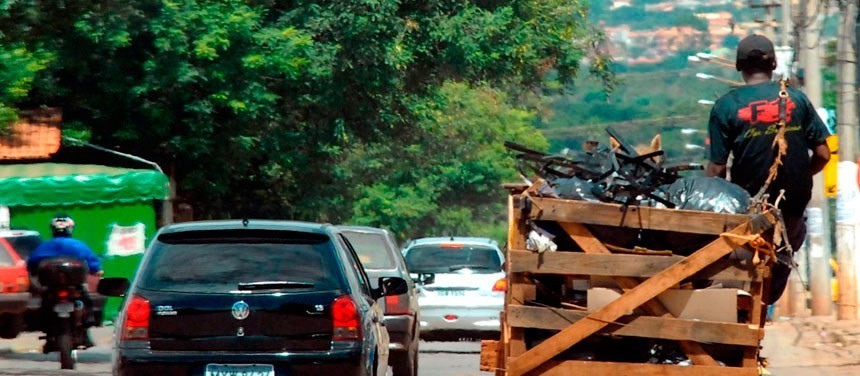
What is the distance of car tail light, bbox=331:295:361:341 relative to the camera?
31.3 feet

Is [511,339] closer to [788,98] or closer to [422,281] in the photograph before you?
[788,98]

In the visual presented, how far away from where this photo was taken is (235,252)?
9633mm

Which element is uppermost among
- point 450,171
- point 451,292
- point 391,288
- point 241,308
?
point 241,308

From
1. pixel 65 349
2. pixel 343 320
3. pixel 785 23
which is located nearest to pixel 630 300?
pixel 343 320

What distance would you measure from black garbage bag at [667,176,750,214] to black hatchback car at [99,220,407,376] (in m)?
2.15

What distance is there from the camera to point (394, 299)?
15406mm

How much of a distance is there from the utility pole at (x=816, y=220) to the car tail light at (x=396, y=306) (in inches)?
425

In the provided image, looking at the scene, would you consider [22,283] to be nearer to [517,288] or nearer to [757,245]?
[517,288]

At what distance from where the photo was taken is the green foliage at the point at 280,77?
26062mm

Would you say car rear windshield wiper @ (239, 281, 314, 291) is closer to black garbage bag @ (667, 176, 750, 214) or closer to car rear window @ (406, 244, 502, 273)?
black garbage bag @ (667, 176, 750, 214)

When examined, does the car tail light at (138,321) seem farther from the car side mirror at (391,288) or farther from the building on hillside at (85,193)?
the building on hillside at (85,193)

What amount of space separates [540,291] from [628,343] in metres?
0.54

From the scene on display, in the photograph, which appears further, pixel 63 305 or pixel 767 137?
pixel 63 305

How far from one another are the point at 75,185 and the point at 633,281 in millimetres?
17578
